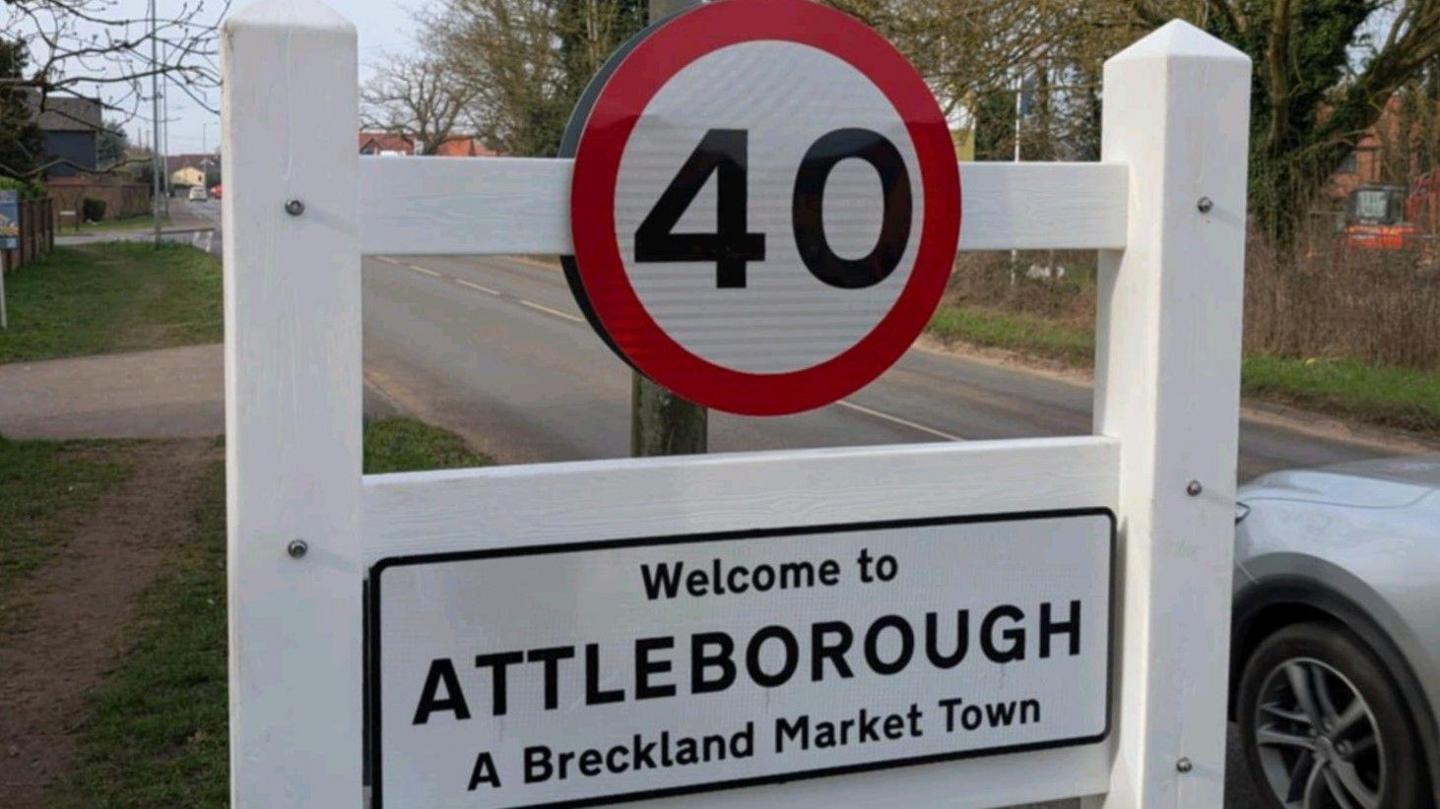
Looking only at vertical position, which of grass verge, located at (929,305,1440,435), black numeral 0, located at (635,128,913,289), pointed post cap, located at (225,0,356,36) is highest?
pointed post cap, located at (225,0,356,36)

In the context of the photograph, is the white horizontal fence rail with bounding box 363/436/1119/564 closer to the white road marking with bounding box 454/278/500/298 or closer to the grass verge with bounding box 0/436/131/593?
the grass verge with bounding box 0/436/131/593

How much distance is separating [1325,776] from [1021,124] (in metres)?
21.3

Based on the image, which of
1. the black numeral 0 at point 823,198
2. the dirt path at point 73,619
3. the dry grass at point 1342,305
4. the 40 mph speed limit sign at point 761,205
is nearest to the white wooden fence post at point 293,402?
the 40 mph speed limit sign at point 761,205

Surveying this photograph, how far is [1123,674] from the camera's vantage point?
2627 millimetres

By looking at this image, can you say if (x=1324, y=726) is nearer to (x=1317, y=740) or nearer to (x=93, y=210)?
(x=1317, y=740)

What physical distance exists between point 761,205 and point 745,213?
1.0 inches

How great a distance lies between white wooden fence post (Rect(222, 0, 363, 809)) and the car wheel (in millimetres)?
2971

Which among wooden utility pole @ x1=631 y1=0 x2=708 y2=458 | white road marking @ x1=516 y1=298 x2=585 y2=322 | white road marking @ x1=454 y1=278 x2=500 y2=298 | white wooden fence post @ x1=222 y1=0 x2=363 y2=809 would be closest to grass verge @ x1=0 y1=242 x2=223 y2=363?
white road marking @ x1=454 y1=278 x2=500 y2=298

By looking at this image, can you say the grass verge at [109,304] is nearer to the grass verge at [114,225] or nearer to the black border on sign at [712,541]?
the black border on sign at [712,541]

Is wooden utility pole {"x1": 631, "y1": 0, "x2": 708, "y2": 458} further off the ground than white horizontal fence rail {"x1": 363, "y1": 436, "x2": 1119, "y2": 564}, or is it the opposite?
white horizontal fence rail {"x1": 363, "y1": 436, "x2": 1119, "y2": 564}

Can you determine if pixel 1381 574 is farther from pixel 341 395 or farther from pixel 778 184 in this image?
pixel 341 395

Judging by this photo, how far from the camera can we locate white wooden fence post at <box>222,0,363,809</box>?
208 centimetres

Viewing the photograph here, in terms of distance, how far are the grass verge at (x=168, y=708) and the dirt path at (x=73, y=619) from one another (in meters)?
→ 0.09

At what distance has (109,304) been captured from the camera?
Result: 28781 millimetres
